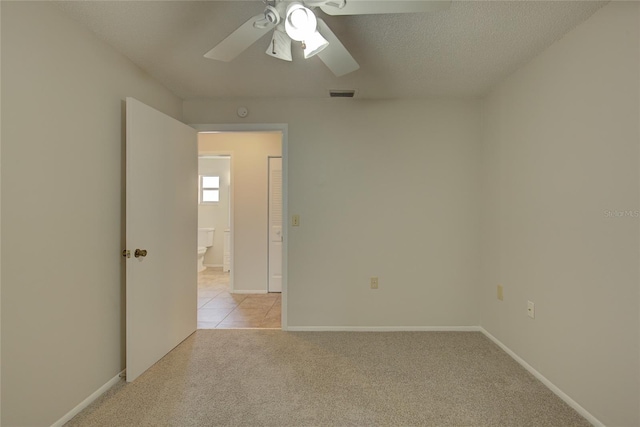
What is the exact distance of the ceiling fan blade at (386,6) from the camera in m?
1.19

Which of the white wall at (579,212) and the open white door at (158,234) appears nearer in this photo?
the white wall at (579,212)

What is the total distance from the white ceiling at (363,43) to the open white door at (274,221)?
1.64 metres

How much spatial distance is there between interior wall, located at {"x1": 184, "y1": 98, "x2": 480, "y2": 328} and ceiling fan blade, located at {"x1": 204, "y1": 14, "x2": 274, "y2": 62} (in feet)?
4.69

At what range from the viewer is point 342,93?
9.20ft

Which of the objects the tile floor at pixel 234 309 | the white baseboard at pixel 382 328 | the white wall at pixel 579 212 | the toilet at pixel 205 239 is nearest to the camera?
the white wall at pixel 579 212

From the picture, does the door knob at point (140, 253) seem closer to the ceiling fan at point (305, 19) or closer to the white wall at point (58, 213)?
the white wall at point (58, 213)

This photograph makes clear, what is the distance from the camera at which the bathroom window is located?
6488mm

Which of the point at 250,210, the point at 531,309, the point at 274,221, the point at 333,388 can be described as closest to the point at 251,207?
the point at 250,210

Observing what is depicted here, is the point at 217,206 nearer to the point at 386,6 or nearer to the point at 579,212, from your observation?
the point at 386,6

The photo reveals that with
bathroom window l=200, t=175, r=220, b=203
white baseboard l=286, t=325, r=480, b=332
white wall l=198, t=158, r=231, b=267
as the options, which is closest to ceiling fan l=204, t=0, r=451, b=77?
white baseboard l=286, t=325, r=480, b=332

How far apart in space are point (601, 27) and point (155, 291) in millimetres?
3307

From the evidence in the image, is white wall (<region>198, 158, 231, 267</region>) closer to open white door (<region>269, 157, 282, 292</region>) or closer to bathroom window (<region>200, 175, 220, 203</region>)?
bathroom window (<region>200, 175, 220, 203</region>)

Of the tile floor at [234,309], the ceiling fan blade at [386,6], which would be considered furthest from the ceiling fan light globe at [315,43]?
the tile floor at [234,309]

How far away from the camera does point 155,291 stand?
2.30 metres
